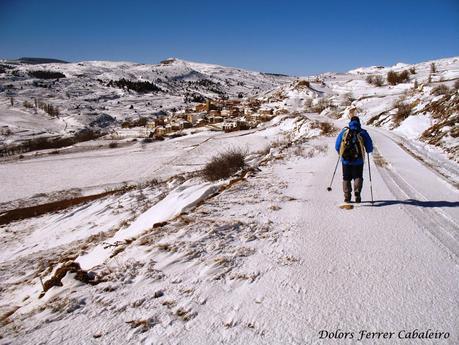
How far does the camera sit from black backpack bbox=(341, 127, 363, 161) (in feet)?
20.1

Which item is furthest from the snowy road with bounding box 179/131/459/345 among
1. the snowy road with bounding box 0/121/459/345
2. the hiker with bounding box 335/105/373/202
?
the hiker with bounding box 335/105/373/202

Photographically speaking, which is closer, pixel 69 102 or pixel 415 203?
pixel 415 203

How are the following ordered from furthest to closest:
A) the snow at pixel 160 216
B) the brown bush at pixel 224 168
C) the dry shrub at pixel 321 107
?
the dry shrub at pixel 321 107
the brown bush at pixel 224 168
the snow at pixel 160 216

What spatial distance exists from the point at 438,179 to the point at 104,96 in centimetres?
16726

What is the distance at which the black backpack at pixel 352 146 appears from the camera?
6.12 m

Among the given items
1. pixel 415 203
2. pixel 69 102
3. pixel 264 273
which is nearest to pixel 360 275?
pixel 264 273

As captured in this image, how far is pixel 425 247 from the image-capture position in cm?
448

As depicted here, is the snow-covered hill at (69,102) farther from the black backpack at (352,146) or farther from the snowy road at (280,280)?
the black backpack at (352,146)

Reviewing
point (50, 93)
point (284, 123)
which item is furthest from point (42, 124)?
point (284, 123)


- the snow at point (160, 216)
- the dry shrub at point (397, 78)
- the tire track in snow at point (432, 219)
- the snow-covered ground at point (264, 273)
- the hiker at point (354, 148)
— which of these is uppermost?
the dry shrub at point (397, 78)

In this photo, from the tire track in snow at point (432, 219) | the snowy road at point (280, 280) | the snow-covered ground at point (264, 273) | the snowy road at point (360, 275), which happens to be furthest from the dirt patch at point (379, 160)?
the snowy road at point (280, 280)

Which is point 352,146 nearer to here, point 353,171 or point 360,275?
point 353,171

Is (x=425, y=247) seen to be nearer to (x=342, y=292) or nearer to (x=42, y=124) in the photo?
(x=342, y=292)

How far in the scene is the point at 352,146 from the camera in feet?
20.1
